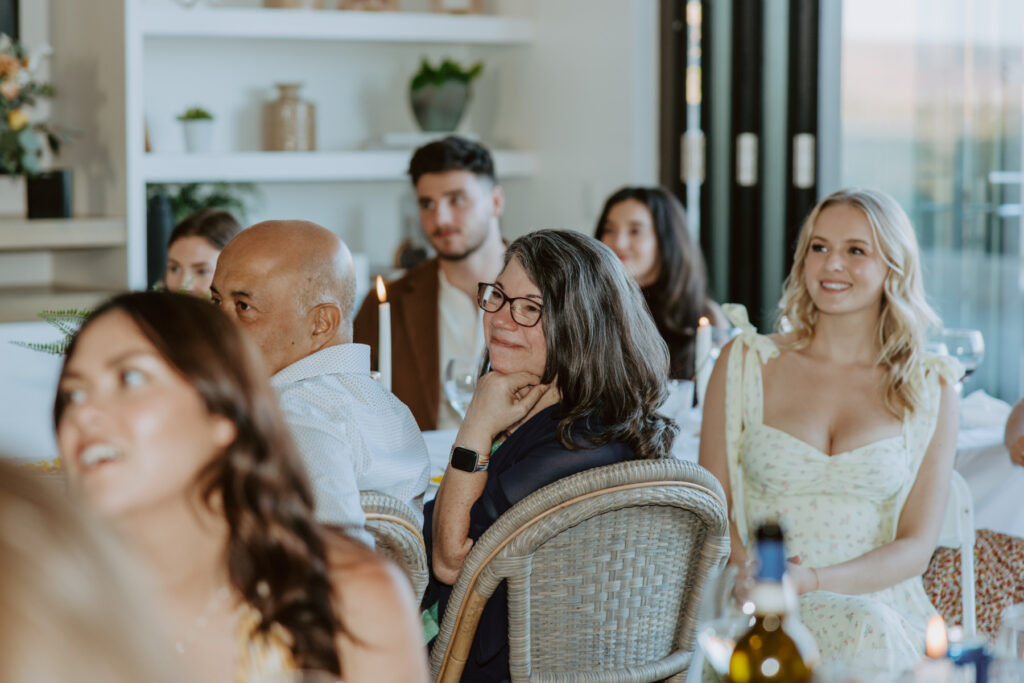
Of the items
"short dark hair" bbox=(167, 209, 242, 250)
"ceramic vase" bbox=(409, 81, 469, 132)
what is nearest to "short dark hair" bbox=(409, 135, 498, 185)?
"short dark hair" bbox=(167, 209, 242, 250)

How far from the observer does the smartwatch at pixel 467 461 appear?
72.9 inches

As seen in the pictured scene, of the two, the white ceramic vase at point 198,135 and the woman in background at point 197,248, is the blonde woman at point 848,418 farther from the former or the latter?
the white ceramic vase at point 198,135

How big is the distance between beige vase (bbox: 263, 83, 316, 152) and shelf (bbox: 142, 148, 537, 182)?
7 cm

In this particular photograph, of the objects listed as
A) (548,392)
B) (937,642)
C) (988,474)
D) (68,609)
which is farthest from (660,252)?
(68,609)

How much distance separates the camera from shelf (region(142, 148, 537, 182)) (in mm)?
4270

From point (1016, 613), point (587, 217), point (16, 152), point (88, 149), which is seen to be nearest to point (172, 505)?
point (1016, 613)

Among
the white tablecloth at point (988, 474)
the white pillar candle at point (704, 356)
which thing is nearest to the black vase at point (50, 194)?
the white tablecloth at point (988, 474)

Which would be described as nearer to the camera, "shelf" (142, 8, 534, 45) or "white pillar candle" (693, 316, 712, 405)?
"white pillar candle" (693, 316, 712, 405)

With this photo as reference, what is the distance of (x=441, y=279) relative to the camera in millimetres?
3426

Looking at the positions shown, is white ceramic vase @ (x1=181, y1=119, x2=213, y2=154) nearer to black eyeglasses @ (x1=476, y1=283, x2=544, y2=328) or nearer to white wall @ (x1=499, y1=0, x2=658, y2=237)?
white wall @ (x1=499, y1=0, x2=658, y2=237)

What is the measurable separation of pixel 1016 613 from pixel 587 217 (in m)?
3.80

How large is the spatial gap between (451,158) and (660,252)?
24.2 inches

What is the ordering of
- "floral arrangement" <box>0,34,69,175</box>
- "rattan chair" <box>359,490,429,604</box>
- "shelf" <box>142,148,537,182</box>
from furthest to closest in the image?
"shelf" <box>142,148,537,182</box>, "floral arrangement" <box>0,34,69,175</box>, "rattan chair" <box>359,490,429,604</box>

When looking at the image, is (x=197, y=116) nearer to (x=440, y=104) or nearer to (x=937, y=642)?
(x=440, y=104)
